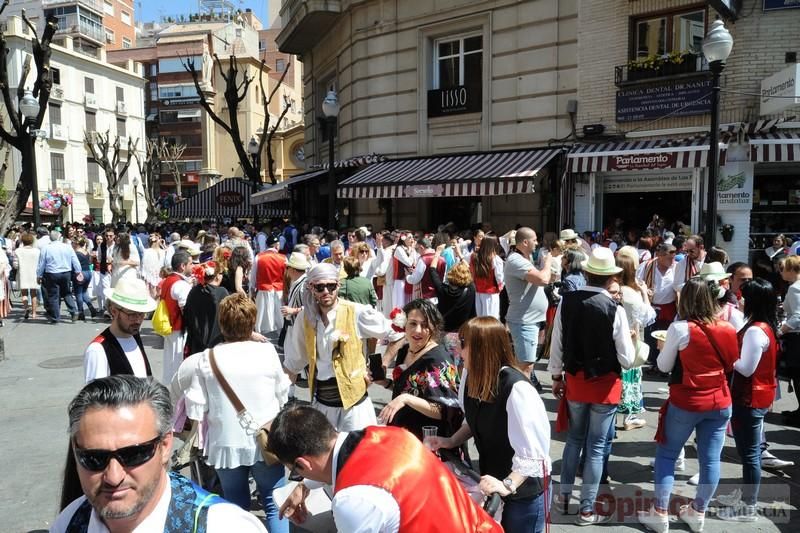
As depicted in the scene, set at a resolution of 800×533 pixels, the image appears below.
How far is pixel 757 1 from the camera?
12594mm

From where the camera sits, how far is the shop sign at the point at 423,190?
15.2 metres

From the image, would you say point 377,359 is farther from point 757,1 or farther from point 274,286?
point 757,1

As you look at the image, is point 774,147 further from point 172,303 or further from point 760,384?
point 172,303

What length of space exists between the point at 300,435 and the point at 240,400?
1335 mm

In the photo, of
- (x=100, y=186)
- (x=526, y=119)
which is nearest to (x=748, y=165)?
(x=526, y=119)

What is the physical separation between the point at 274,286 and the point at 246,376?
5.60m

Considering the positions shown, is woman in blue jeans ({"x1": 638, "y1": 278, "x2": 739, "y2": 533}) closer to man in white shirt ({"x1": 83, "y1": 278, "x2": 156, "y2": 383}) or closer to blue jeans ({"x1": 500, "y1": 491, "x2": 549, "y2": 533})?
blue jeans ({"x1": 500, "y1": 491, "x2": 549, "y2": 533})

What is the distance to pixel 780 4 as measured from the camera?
12.4 meters

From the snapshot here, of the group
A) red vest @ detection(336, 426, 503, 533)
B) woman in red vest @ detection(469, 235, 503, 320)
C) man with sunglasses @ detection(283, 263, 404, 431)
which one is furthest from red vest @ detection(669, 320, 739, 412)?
woman in red vest @ detection(469, 235, 503, 320)

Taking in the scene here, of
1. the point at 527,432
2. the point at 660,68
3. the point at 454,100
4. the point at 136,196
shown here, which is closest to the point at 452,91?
the point at 454,100

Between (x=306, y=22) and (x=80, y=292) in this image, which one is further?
(x=306, y=22)

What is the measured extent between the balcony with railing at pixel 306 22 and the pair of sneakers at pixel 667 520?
62.9 ft

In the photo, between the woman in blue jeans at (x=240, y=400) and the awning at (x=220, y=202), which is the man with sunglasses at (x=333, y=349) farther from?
the awning at (x=220, y=202)

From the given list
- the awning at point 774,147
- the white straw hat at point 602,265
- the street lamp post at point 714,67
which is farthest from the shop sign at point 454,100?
the white straw hat at point 602,265
